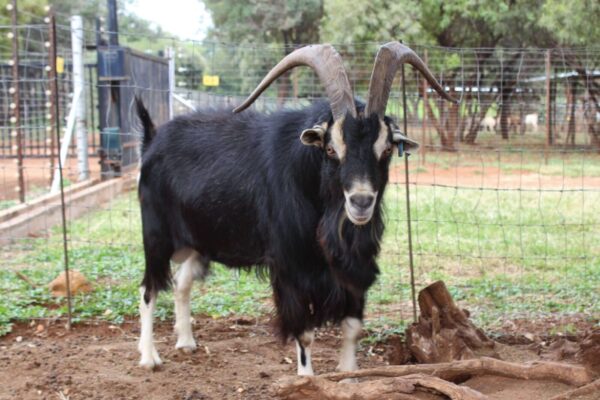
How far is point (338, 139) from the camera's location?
4.32 m

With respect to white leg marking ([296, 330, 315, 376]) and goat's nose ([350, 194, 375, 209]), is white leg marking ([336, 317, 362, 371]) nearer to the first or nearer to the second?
white leg marking ([296, 330, 315, 376])

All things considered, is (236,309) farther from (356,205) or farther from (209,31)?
(209,31)

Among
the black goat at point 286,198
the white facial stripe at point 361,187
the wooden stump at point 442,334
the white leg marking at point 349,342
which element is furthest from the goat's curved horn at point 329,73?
the wooden stump at point 442,334

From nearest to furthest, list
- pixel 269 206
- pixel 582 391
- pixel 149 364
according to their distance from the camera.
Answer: pixel 582 391 < pixel 269 206 < pixel 149 364

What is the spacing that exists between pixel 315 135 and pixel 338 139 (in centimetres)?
16

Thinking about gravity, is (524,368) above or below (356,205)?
below

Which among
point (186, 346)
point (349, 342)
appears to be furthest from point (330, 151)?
point (186, 346)

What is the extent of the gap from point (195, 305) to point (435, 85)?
2.92 meters

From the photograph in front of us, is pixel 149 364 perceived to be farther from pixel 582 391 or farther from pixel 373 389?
pixel 582 391

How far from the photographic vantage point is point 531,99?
89.9ft

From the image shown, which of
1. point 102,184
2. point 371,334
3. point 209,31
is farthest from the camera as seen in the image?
point 209,31

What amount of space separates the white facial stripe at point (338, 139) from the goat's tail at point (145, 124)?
2.01 metres

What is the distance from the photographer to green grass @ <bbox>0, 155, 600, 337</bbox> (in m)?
6.42

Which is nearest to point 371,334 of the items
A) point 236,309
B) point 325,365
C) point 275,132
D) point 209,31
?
point 325,365
